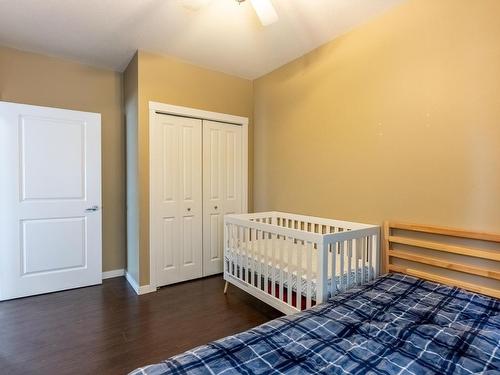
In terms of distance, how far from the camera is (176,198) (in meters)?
3.09

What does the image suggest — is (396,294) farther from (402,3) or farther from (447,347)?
(402,3)

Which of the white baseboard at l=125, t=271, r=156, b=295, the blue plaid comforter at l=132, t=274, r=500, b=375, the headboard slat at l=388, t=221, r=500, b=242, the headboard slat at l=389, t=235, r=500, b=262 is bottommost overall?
the white baseboard at l=125, t=271, r=156, b=295

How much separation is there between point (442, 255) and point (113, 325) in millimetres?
2464

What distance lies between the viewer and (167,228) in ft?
9.96

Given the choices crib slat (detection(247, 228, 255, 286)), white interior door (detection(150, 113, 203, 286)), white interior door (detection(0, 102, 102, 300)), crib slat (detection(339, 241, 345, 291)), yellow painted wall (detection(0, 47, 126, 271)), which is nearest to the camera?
crib slat (detection(339, 241, 345, 291))

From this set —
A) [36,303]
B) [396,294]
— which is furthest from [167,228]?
[396,294]

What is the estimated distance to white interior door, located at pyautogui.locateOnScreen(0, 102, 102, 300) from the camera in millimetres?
2660

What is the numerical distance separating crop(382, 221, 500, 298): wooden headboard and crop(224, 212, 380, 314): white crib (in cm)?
13

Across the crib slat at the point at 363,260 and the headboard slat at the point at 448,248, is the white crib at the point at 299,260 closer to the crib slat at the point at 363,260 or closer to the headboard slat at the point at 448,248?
the crib slat at the point at 363,260

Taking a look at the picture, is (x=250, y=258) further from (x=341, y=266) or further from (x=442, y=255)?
(x=442, y=255)

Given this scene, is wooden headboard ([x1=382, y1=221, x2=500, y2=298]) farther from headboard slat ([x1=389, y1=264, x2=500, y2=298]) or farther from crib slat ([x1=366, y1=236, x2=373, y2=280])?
crib slat ([x1=366, y1=236, x2=373, y2=280])


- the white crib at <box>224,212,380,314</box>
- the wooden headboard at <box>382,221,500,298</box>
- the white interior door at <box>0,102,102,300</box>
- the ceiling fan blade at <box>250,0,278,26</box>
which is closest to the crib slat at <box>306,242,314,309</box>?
the white crib at <box>224,212,380,314</box>

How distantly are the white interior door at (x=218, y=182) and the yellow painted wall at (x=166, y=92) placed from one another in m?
0.30

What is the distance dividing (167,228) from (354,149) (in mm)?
2043
